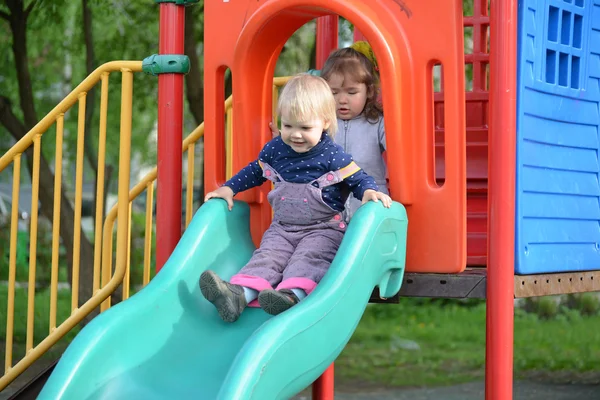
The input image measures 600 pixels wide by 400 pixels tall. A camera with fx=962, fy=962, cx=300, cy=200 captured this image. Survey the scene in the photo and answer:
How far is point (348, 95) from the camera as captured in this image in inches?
159

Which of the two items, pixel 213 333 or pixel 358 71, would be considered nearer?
pixel 213 333

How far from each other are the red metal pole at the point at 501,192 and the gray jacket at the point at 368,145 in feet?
1.85

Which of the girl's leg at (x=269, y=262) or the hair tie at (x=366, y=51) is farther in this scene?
the hair tie at (x=366, y=51)

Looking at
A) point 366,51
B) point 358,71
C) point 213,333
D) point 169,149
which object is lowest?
point 213,333

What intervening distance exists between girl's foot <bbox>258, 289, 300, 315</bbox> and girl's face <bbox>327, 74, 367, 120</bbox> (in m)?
1.03

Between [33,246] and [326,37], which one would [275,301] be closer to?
[33,246]

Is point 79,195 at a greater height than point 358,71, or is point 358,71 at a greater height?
point 358,71

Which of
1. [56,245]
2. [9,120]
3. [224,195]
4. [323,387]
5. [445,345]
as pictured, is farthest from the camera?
[445,345]

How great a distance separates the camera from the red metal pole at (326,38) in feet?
16.3

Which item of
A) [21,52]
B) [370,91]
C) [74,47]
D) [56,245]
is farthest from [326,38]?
[74,47]

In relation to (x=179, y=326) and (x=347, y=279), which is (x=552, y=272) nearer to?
(x=347, y=279)

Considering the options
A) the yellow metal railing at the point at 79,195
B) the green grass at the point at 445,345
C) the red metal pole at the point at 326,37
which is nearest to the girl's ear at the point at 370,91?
the red metal pole at the point at 326,37

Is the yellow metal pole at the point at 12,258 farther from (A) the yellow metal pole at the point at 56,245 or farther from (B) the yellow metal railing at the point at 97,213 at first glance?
(A) the yellow metal pole at the point at 56,245

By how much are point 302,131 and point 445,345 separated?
655 centimetres
